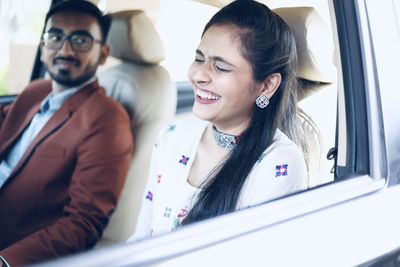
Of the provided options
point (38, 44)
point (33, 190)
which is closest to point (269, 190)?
point (33, 190)

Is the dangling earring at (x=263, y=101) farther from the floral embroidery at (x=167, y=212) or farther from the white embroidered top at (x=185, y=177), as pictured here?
the floral embroidery at (x=167, y=212)

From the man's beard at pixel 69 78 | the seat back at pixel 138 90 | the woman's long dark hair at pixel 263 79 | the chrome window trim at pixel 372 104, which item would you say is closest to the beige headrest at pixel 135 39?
the seat back at pixel 138 90

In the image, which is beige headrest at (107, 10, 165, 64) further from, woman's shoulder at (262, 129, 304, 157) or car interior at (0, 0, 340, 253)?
woman's shoulder at (262, 129, 304, 157)

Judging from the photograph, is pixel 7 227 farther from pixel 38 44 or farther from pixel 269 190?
pixel 269 190

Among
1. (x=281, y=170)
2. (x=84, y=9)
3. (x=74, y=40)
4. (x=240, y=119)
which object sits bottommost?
(x=281, y=170)

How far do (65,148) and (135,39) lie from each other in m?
0.48

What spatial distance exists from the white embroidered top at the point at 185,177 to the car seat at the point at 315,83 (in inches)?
2.1

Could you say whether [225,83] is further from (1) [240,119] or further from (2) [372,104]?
(2) [372,104]

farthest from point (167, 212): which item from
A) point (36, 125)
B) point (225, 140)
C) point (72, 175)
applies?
point (36, 125)

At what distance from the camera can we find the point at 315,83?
1771mm

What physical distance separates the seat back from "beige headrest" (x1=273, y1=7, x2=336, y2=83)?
0.89 metres

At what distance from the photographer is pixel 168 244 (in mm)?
1225

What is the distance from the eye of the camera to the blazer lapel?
2559 mm

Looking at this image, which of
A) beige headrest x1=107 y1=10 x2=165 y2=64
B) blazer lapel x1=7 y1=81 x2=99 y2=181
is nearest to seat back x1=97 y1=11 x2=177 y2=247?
beige headrest x1=107 y1=10 x2=165 y2=64
